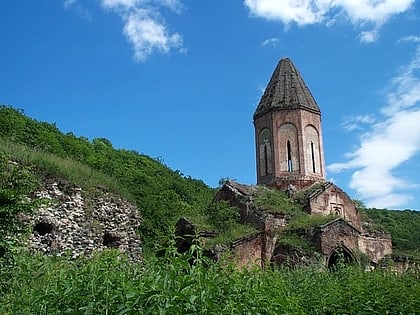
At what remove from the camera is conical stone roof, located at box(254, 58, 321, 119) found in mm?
22547

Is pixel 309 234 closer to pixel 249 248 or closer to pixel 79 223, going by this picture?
pixel 249 248

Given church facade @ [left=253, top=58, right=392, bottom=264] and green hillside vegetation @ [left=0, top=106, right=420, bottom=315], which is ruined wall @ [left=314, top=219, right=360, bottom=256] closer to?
green hillside vegetation @ [left=0, top=106, right=420, bottom=315]

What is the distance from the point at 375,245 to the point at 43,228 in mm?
13518

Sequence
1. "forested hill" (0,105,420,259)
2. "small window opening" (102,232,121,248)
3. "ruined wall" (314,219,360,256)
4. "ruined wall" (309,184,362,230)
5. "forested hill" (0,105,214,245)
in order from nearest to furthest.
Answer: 1. "small window opening" (102,232,121,248)
2. "ruined wall" (314,219,360,256)
3. "ruined wall" (309,184,362,230)
4. "forested hill" (0,105,420,259)
5. "forested hill" (0,105,214,245)

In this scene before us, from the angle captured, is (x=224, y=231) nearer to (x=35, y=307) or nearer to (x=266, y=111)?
(x=266, y=111)

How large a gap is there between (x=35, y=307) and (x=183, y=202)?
29.6 meters

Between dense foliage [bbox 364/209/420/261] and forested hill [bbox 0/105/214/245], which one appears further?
forested hill [bbox 0/105/214/245]

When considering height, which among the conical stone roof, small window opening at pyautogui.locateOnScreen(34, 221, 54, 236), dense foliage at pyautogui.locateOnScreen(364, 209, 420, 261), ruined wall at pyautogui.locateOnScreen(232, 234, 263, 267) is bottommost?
small window opening at pyautogui.locateOnScreen(34, 221, 54, 236)

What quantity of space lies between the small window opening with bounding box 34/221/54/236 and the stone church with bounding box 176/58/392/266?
700 centimetres

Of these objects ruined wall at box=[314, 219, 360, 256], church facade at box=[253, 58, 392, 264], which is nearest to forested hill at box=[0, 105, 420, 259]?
church facade at box=[253, 58, 392, 264]

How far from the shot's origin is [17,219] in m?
11.2

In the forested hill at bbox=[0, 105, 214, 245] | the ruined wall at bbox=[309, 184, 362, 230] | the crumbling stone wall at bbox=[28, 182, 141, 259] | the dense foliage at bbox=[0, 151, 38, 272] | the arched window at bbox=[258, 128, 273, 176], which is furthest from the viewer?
the forested hill at bbox=[0, 105, 214, 245]

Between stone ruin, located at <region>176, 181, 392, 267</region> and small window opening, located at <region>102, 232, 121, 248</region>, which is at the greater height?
stone ruin, located at <region>176, 181, 392, 267</region>

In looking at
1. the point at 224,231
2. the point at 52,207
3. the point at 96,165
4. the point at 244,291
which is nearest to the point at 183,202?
the point at 96,165
